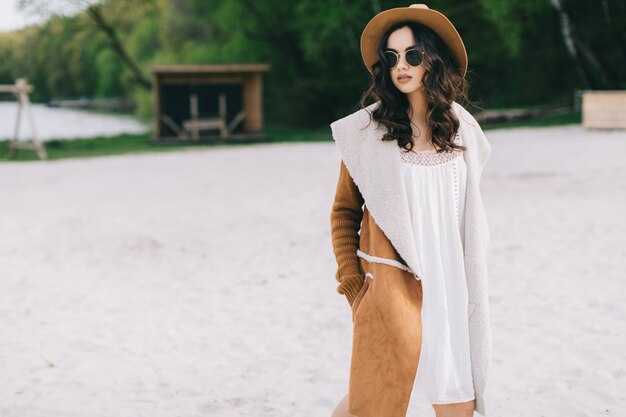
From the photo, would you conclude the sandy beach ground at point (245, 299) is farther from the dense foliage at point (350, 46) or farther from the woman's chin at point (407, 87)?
the dense foliage at point (350, 46)

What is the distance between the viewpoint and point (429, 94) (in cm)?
239

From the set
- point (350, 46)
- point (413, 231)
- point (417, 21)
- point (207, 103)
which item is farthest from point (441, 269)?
point (350, 46)

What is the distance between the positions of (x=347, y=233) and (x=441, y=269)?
0.98 ft

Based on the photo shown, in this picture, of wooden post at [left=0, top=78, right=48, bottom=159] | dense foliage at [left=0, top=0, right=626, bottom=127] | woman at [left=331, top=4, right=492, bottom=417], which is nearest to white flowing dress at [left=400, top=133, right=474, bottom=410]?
woman at [left=331, top=4, right=492, bottom=417]

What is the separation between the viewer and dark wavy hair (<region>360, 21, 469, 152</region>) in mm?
2357

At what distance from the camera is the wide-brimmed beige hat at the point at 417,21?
2348mm

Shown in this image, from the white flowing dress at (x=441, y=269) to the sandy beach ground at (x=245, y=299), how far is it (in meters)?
1.44

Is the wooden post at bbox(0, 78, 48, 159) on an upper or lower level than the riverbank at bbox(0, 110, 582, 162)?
upper

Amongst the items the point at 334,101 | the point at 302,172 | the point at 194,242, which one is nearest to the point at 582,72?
the point at 334,101

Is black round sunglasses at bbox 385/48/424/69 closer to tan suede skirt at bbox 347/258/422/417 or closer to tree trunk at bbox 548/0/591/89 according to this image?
tan suede skirt at bbox 347/258/422/417

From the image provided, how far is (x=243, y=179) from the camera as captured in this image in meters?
12.7

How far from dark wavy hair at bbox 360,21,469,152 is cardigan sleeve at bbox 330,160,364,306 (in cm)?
21

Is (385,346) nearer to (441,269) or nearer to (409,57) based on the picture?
(441,269)

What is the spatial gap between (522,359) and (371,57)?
249 centimetres
